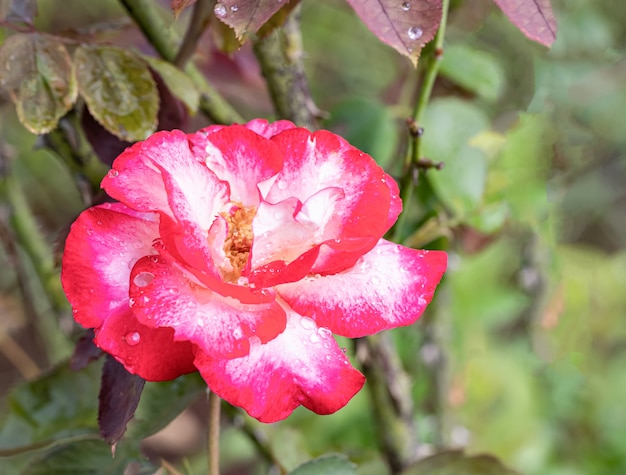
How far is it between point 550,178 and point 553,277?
141 mm

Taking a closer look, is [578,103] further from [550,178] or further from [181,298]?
[181,298]

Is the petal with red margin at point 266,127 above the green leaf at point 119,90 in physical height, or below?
below

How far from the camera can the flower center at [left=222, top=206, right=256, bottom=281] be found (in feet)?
1.25

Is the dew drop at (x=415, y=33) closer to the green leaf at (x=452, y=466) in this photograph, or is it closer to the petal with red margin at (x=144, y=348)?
the petal with red margin at (x=144, y=348)

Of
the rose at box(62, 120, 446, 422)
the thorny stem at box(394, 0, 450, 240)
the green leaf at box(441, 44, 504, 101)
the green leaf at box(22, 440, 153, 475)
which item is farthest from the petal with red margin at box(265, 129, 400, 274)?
the green leaf at box(441, 44, 504, 101)

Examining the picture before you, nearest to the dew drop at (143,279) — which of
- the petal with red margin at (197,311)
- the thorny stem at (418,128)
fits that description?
the petal with red margin at (197,311)

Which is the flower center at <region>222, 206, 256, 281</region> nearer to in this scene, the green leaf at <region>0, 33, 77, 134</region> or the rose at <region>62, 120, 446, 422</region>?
the rose at <region>62, 120, 446, 422</region>

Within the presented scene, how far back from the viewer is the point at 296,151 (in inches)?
14.3

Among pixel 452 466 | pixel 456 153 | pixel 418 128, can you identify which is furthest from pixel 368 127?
pixel 452 466

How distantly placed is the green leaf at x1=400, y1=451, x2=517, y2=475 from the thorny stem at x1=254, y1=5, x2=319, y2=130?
306 millimetres

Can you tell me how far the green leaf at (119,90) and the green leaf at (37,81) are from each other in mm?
11

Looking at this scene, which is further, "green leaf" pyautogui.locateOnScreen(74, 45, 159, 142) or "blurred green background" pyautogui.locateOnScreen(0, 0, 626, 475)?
"blurred green background" pyautogui.locateOnScreen(0, 0, 626, 475)

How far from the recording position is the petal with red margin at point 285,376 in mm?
317

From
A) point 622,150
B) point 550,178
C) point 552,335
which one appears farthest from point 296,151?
point 622,150
